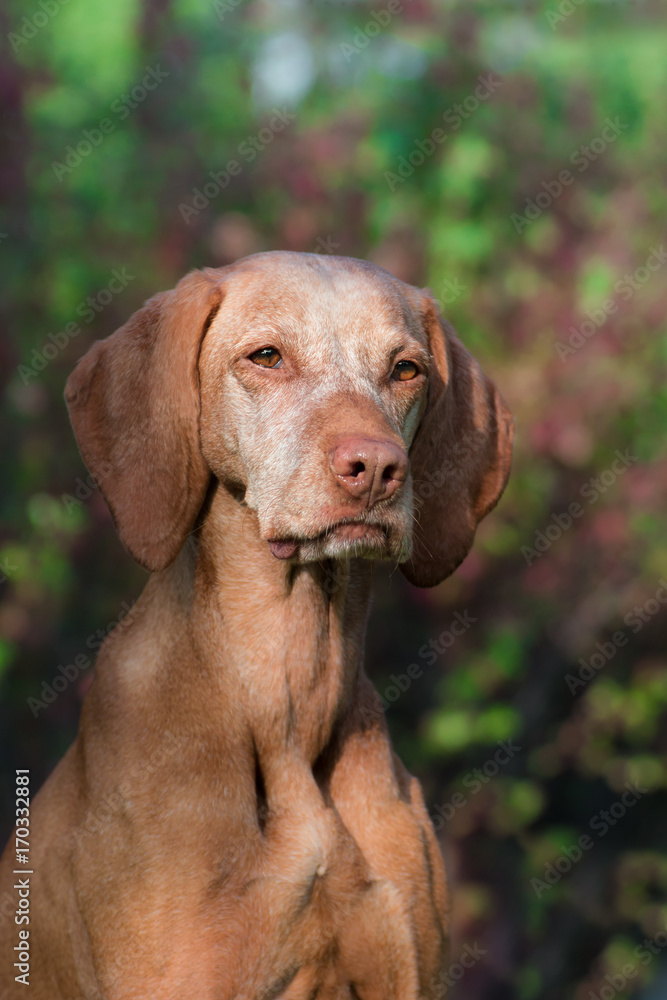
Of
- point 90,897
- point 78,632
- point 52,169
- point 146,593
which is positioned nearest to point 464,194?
point 52,169

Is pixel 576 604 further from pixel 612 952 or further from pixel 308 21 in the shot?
pixel 308 21

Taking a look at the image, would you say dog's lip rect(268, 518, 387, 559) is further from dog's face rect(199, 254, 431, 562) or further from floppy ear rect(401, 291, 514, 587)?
floppy ear rect(401, 291, 514, 587)

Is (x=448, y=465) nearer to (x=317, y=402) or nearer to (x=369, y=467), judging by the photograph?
(x=317, y=402)

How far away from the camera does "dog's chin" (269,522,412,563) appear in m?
2.61

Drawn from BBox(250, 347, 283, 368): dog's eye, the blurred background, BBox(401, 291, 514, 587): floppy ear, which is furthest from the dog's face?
the blurred background

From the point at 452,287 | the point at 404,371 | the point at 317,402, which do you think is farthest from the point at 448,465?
the point at 452,287

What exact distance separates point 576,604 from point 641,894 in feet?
6.17

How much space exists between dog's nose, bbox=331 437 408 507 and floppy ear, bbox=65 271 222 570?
486 mm

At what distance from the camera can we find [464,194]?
6.17m

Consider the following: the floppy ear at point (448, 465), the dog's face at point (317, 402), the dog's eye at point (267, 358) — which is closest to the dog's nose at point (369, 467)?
the dog's face at point (317, 402)

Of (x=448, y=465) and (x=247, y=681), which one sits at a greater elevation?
(x=448, y=465)

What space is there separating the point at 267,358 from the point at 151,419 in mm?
317

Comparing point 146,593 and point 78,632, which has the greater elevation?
point 146,593

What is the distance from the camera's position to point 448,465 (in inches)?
127
